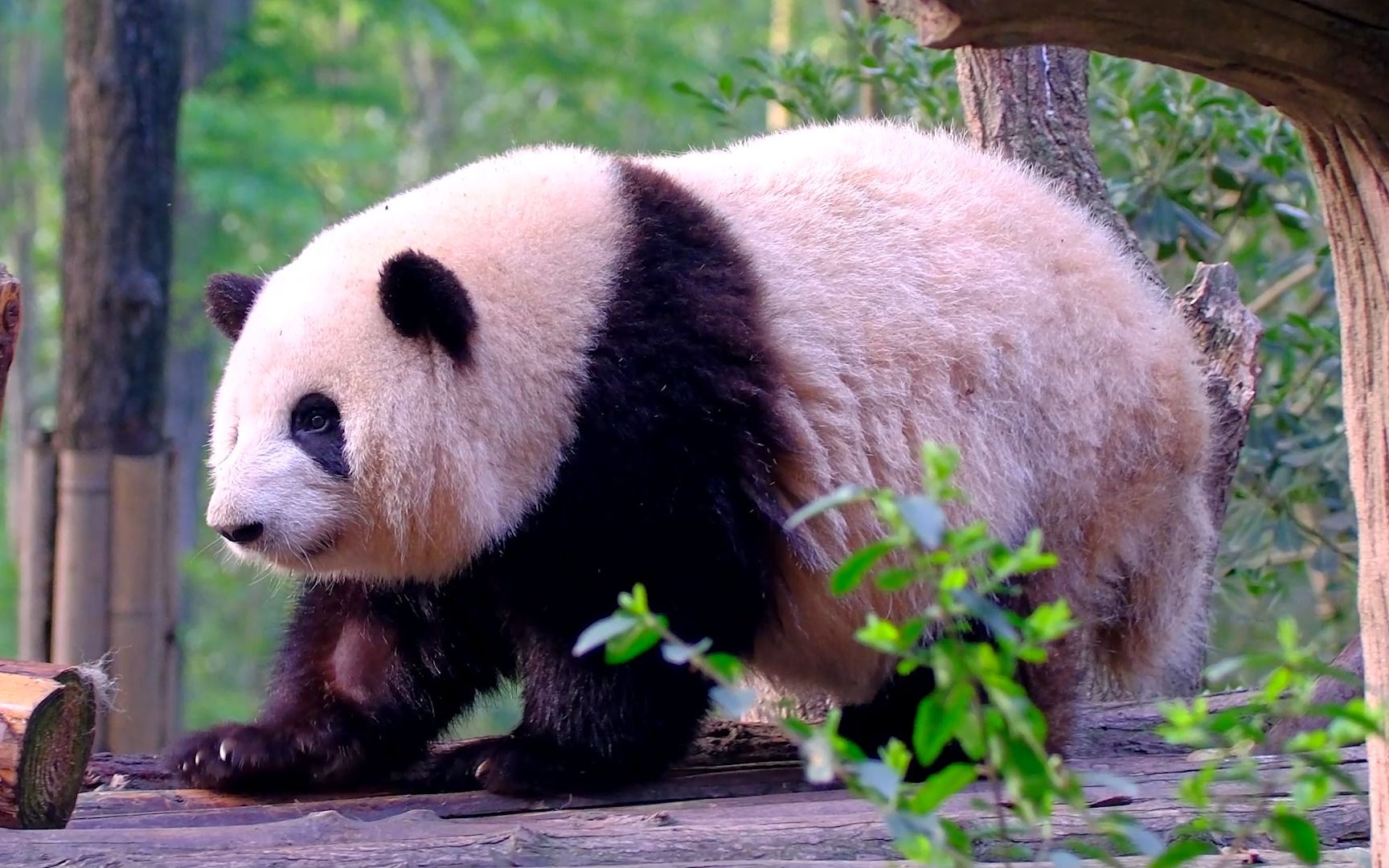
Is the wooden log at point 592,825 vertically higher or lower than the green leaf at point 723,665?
lower

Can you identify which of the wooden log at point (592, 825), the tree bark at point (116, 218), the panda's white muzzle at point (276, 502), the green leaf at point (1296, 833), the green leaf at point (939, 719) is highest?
the tree bark at point (116, 218)

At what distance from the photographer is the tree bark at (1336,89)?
1.66m

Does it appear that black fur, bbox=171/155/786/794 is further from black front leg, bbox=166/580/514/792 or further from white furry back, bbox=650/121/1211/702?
white furry back, bbox=650/121/1211/702

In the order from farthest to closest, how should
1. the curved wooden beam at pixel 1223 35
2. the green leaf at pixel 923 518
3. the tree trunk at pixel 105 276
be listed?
the tree trunk at pixel 105 276 → the curved wooden beam at pixel 1223 35 → the green leaf at pixel 923 518

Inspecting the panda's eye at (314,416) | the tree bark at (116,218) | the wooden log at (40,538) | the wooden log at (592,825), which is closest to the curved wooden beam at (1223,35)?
the wooden log at (592,825)

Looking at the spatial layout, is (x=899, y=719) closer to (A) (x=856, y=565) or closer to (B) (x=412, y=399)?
(B) (x=412, y=399)

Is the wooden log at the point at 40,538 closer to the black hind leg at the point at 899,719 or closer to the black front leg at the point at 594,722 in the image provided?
the black front leg at the point at 594,722

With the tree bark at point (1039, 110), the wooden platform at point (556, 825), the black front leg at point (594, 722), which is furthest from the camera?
the tree bark at point (1039, 110)

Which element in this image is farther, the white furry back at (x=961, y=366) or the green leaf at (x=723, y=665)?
the white furry back at (x=961, y=366)

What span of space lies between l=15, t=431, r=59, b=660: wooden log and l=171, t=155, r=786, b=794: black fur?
1.86 metres

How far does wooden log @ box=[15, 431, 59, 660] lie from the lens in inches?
183

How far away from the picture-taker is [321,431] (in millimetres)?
2783

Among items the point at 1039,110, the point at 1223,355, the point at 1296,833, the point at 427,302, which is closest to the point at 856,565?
the point at 1296,833

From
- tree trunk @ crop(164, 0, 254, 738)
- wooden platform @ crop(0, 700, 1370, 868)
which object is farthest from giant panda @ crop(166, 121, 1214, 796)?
tree trunk @ crop(164, 0, 254, 738)
